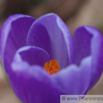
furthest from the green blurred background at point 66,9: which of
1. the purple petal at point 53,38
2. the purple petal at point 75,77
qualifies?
the purple petal at point 75,77

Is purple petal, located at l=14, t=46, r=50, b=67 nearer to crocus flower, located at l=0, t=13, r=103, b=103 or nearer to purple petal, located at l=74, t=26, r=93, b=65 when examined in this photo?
crocus flower, located at l=0, t=13, r=103, b=103

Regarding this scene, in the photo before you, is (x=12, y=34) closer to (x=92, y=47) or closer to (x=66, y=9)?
(x=92, y=47)

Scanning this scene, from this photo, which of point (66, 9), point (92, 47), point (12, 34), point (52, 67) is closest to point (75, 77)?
point (92, 47)

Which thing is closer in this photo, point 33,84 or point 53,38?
point 33,84

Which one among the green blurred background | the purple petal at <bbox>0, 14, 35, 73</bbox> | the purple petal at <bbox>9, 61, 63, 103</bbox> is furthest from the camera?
the green blurred background

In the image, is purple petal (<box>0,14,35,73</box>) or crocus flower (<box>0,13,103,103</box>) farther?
purple petal (<box>0,14,35,73</box>)

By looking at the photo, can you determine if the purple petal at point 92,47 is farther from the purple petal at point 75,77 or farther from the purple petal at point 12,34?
the purple petal at point 12,34

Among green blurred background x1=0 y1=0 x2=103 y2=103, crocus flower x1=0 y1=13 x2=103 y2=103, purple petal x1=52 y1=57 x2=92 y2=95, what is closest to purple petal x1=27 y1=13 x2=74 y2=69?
crocus flower x1=0 y1=13 x2=103 y2=103
